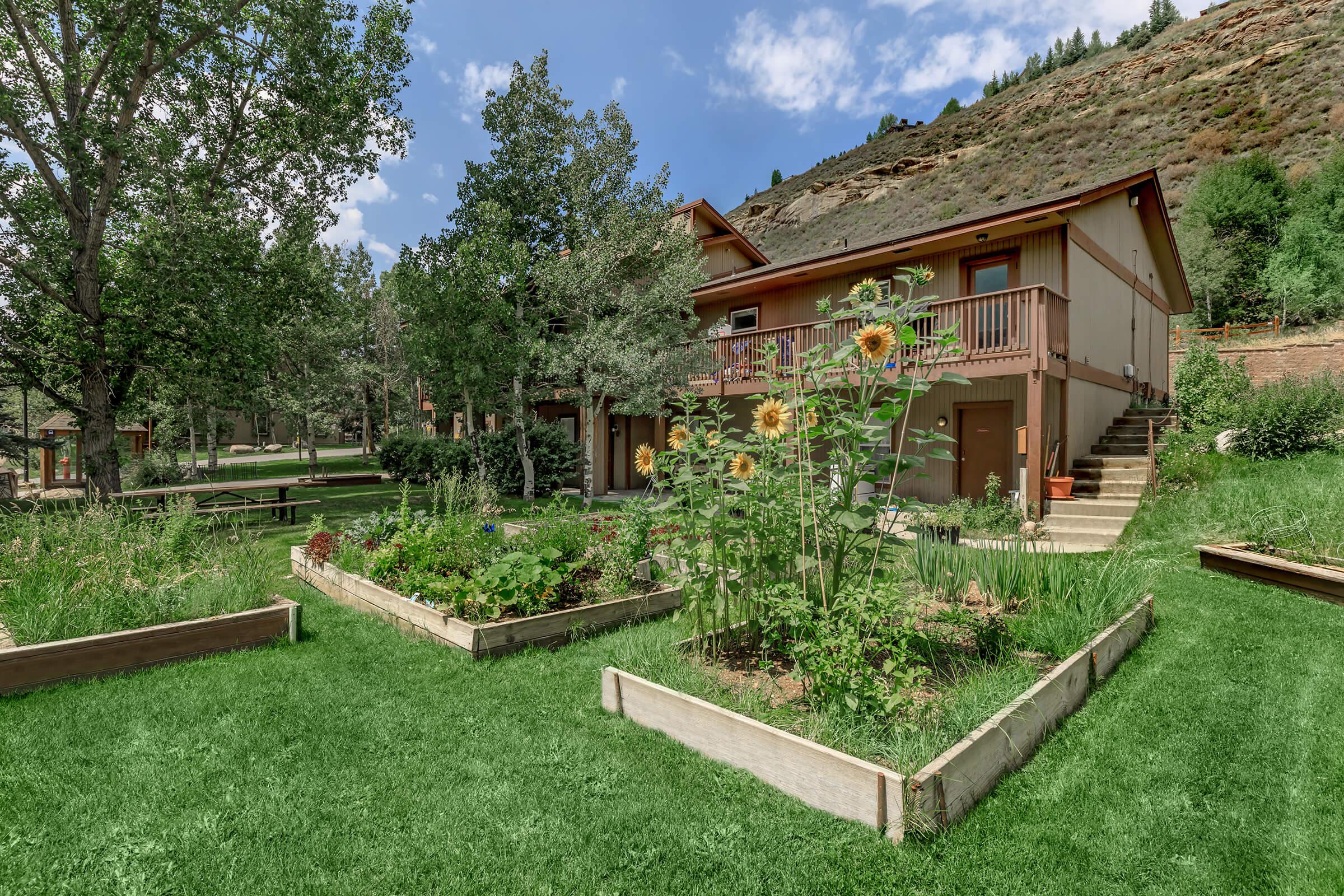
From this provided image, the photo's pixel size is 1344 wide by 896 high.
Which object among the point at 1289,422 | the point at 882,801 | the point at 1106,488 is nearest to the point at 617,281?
the point at 1106,488

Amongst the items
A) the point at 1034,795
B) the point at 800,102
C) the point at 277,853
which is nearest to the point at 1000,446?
the point at 1034,795

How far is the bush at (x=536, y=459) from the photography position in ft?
48.8

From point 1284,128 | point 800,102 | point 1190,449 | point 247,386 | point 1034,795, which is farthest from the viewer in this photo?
point 800,102

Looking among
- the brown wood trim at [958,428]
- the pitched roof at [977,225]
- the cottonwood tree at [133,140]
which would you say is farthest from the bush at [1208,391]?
the cottonwood tree at [133,140]

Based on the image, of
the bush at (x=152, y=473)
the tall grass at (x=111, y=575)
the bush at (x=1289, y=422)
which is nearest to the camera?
the tall grass at (x=111, y=575)

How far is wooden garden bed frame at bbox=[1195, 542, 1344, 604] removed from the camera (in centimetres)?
504

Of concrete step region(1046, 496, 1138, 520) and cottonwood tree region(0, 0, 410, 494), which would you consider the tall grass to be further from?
concrete step region(1046, 496, 1138, 520)

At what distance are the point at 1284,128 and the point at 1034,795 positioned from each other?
5125 centimetres

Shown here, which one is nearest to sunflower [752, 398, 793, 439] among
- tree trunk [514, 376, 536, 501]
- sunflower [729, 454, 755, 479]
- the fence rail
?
sunflower [729, 454, 755, 479]

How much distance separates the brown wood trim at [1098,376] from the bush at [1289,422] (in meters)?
2.17

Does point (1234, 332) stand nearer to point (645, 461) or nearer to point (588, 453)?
point (588, 453)

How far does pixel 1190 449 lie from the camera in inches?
407

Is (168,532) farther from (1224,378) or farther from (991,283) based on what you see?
(1224,378)

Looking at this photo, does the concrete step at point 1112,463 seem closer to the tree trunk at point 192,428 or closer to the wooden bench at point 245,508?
the wooden bench at point 245,508
